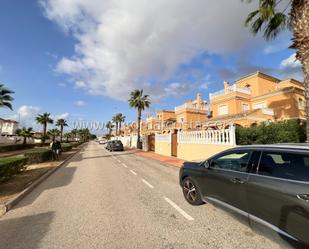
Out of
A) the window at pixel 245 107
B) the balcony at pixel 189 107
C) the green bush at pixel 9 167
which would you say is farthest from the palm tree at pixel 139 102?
the green bush at pixel 9 167

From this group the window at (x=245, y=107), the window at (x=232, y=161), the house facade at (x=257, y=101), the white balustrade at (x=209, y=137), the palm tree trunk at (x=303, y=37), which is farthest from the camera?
the window at (x=245, y=107)

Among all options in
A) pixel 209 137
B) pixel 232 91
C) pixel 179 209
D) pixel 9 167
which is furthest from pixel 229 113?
pixel 9 167

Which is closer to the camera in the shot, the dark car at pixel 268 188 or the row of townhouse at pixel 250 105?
the dark car at pixel 268 188

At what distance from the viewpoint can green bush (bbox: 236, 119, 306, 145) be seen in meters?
11.8

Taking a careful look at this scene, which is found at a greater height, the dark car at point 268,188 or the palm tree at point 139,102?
the palm tree at point 139,102

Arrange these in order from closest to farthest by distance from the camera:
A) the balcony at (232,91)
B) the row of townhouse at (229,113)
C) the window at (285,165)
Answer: the window at (285,165)
the row of townhouse at (229,113)
the balcony at (232,91)

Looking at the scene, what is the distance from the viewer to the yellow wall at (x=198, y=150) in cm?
1252

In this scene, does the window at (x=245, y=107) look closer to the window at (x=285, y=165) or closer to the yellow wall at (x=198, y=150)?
the yellow wall at (x=198, y=150)

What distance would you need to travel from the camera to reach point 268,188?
3.21 meters

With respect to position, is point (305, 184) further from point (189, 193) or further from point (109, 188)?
point (109, 188)

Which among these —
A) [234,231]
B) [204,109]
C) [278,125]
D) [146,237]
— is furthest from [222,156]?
[204,109]

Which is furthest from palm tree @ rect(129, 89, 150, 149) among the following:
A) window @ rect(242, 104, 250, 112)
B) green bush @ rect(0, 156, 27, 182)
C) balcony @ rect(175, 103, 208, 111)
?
green bush @ rect(0, 156, 27, 182)

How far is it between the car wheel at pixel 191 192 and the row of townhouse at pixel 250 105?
1536 centimetres

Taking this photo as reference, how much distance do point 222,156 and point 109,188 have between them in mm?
4586
